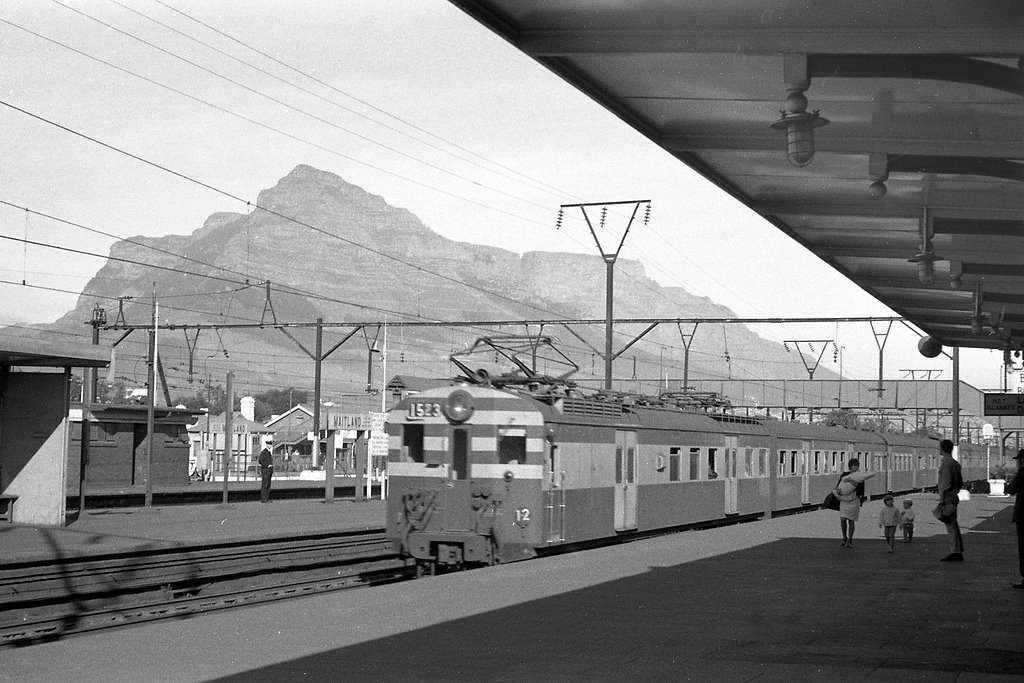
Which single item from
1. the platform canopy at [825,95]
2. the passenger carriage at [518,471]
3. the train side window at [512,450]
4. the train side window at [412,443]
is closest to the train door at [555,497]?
the passenger carriage at [518,471]

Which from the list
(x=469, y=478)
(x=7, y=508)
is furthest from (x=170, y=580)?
(x=7, y=508)

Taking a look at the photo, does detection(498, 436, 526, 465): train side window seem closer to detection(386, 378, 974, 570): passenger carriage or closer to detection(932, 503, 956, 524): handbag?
detection(386, 378, 974, 570): passenger carriage

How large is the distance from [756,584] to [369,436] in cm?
2175

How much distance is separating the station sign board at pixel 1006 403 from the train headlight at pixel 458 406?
15.9 metres

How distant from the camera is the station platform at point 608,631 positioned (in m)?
8.66

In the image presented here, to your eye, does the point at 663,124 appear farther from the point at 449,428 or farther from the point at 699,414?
the point at 699,414

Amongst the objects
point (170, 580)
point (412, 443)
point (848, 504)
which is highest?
point (412, 443)

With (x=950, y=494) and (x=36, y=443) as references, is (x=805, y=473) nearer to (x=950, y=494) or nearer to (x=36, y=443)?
(x=950, y=494)

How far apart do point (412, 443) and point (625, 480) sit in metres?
4.42

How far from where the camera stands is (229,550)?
20.6 meters

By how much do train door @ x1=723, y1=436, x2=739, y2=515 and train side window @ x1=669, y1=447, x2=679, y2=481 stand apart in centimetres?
387

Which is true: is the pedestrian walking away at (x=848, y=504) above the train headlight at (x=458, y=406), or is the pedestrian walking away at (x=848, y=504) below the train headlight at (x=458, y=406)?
below

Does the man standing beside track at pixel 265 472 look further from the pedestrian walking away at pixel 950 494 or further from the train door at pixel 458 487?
the pedestrian walking away at pixel 950 494

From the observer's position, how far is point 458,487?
17766mm
